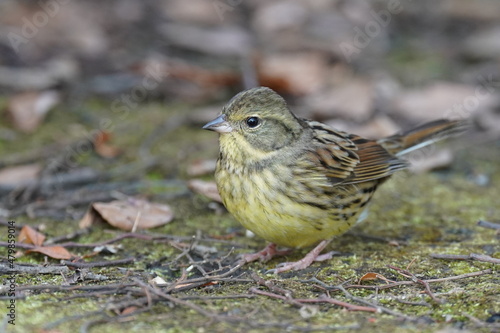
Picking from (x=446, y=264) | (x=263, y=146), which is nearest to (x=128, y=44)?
(x=263, y=146)

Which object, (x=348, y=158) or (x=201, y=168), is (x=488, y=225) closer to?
(x=348, y=158)

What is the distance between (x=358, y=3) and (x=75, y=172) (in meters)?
6.19

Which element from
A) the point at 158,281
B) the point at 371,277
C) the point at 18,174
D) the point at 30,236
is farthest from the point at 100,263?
the point at 18,174

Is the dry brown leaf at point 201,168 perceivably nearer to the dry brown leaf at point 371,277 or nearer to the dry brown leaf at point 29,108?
the dry brown leaf at point 29,108

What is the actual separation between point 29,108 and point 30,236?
2.77 metres

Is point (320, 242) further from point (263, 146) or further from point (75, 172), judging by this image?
point (75, 172)

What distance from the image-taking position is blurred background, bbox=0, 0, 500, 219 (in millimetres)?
6031

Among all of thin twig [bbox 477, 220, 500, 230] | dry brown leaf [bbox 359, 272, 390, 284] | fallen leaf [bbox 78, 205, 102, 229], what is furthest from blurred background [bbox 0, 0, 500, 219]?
dry brown leaf [bbox 359, 272, 390, 284]

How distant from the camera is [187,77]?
780cm

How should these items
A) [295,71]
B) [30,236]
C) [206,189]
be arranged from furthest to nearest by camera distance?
[295,71], [206,189], [30,236]

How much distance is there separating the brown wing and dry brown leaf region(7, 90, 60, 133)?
3.07 meters

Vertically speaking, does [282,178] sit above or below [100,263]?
above

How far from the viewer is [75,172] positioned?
5746 millimetres

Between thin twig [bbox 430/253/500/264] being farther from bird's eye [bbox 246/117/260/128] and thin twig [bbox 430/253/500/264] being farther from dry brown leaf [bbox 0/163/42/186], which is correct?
dry brown leaf [bbox 0/163/42/186]
